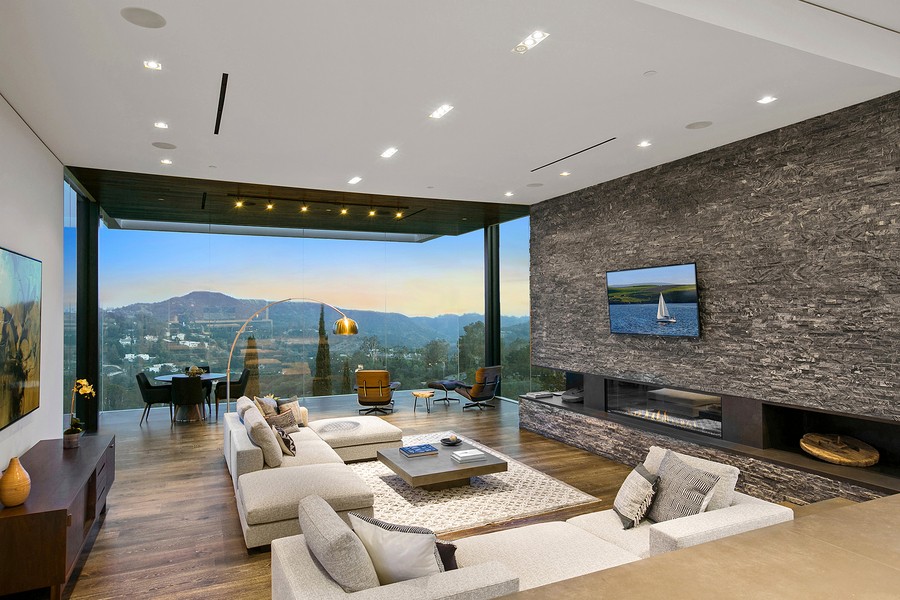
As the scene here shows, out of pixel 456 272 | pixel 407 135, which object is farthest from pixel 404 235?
pixel 407 135

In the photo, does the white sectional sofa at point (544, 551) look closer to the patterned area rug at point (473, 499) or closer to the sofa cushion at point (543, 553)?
the sofa cushion at point (543, 553)

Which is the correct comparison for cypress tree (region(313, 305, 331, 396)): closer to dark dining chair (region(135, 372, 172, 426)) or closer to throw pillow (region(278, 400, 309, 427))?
dark dining chair (region(135, 372, 172, 426))

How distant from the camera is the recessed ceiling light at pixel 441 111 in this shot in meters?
3.99

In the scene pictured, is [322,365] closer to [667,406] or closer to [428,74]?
[667,406]

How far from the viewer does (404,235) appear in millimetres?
10102

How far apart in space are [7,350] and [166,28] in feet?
7.88

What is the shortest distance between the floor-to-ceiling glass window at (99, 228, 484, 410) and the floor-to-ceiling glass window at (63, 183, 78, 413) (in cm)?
207

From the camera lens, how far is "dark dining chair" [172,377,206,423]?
790cm

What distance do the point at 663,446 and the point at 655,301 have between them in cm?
147

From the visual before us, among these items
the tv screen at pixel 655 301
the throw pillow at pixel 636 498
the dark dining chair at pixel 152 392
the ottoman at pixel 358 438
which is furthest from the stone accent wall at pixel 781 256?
the dark dining chair at pixel 152 392

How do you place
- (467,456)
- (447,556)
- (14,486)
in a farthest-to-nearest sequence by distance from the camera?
1. (467,456)
2. (14,486)
3. (447,556)

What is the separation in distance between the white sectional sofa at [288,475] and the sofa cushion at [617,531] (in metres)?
1.58

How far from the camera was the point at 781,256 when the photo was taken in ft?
14.8

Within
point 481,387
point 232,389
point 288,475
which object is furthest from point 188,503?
point 481,387
